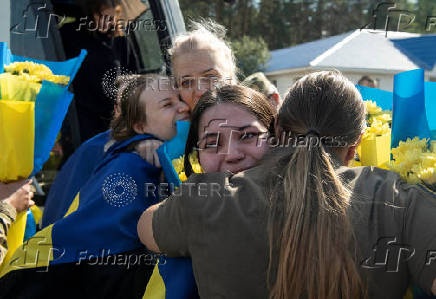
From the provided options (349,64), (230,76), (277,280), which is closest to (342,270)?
(277,280)

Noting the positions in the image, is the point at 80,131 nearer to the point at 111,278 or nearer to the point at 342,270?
the point at 111,278

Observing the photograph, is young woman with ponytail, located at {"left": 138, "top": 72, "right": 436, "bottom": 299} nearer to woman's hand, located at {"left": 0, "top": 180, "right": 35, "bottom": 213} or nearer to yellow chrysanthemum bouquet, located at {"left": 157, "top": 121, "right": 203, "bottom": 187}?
yellow chrysanthemum bouquet, located at {"left": 157, "top": 121, "right": 203, "bottom": 187}

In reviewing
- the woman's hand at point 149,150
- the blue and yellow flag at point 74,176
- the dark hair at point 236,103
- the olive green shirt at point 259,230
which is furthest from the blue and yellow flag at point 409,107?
the blue and yellow flag at point 74,176

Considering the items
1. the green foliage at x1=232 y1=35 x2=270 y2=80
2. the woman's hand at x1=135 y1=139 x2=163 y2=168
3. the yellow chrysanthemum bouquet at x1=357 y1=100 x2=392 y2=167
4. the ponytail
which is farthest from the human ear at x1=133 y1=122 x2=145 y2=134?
Result: the green foliage at x1=232 y1=35 x2=270 y2=80

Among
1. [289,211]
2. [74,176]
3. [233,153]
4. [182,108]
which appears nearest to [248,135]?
[233,153]

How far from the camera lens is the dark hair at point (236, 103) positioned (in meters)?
1.71

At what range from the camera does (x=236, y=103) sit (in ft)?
5.58

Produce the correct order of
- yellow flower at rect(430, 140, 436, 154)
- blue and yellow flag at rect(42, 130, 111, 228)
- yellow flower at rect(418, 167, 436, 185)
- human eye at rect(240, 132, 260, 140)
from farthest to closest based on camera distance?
blue and yellow flag at rect(42, 130, 111, 228) → human eye at rect(240, 132, 260, 140) → yellow flower at rect(430, 140, 436, 154) → yellow flower at rect(418, 167, 436, 185)

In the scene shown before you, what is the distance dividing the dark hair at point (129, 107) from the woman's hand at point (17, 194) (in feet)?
1.62

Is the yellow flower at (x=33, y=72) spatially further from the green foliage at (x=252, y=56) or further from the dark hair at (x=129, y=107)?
the green foliage at (x=252, y=56)

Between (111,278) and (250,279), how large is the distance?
0.86 meters

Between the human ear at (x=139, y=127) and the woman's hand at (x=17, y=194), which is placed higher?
the human ear at (x=139, y=127)

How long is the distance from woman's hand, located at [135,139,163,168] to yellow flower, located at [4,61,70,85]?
0.49 metres

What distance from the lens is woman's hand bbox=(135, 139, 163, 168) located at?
6.91 feet
